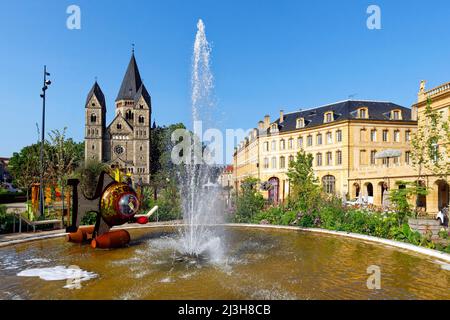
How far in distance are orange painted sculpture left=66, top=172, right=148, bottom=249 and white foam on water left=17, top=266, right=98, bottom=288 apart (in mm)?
2548

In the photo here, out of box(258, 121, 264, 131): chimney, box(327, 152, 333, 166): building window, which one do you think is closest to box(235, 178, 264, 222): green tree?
box(327, 152, 333, 166): building window

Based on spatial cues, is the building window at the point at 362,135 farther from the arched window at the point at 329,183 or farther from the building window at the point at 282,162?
the building window at the point at 282,162

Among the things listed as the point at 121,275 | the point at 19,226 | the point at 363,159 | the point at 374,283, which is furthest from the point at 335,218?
the point at 363,159

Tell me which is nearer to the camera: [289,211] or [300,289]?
[300,289]

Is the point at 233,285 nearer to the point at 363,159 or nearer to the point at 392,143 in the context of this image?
the point at 363,159

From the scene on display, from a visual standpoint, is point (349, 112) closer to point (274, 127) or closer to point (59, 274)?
point (274, 127)

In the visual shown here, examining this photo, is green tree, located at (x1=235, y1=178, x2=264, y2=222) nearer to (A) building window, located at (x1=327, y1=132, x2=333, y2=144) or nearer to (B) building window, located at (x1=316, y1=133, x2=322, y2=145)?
(A) building window, located at (x1=327, y1=132, x2=333, y2=144)

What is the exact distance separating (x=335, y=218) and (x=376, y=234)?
2.33 meters

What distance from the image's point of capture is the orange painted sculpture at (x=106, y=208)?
11141 mm

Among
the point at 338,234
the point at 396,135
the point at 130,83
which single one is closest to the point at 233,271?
the point at 338,234

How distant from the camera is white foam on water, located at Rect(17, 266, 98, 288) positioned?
7.76m

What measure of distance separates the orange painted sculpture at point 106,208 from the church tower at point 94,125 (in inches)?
2465

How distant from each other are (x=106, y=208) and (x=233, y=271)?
5.46 metres

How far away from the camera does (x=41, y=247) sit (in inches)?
466
